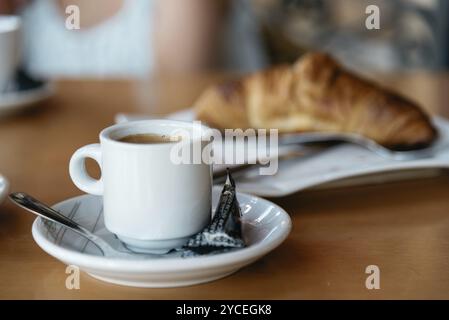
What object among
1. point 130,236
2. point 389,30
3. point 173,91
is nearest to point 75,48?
point 173,91

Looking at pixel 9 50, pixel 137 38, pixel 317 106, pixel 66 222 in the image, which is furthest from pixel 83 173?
pixel 137 38

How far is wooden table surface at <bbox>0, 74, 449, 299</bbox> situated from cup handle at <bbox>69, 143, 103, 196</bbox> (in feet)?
0.20

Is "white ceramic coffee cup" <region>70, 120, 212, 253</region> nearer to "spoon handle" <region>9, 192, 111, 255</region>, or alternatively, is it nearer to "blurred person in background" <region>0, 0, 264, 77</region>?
"spoon handle" <region>9, 192, 111, 255</region>

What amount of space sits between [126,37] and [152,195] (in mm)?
1051

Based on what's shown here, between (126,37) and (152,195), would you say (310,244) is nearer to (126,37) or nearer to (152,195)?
(152,195)

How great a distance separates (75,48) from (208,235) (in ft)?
3.57

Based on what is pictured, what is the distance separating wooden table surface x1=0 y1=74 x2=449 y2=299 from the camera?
47 cm

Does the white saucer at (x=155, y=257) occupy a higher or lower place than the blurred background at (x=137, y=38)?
lower

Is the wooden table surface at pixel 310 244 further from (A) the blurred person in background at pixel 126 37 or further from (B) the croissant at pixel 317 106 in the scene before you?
(A) the blurred person in background at pixel 126 37

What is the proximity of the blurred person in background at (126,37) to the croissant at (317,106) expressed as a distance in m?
0.60

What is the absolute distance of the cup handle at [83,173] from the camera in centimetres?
53

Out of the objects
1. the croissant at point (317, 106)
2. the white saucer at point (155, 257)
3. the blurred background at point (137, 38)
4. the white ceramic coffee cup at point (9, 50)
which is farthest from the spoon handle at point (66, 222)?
the blurred background at point (137, 38)

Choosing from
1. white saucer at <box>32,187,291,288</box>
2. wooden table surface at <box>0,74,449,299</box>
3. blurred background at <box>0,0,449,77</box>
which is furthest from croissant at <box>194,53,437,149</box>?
blurred background at <box>0,0,449,77</box>

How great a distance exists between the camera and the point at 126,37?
4.86 feet
